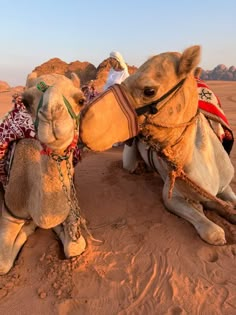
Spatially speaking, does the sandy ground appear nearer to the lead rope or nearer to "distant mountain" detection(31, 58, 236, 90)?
the lead rope

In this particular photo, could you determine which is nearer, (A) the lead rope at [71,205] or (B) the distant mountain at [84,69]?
(A) the lead rope at [71,205]

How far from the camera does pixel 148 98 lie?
9.95ft

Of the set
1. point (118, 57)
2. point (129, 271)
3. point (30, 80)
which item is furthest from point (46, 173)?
point (118, 57)

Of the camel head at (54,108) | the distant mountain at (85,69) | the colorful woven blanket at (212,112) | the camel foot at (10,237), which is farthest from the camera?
the distant mountain at (85,69)

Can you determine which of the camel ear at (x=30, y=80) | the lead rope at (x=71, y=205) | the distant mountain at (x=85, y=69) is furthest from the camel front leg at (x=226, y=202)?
the distant mountain at (x=85, y=69)

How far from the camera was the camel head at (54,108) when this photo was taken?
2.42 m

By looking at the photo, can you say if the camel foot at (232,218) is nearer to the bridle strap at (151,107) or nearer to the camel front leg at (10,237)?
the bridle strap at (151,107)

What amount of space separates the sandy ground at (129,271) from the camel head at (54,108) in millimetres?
1420

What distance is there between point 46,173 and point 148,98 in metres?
1.00

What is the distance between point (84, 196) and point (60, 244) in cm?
111

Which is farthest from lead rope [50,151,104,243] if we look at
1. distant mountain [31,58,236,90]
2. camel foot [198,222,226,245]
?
distant mountain [31,58,236,90]

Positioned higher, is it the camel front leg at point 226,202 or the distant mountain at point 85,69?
the camel front leg at point 226,202

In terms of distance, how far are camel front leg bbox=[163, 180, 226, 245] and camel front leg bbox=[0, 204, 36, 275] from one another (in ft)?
5.03

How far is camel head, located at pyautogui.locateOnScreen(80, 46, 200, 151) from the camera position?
294 cm
